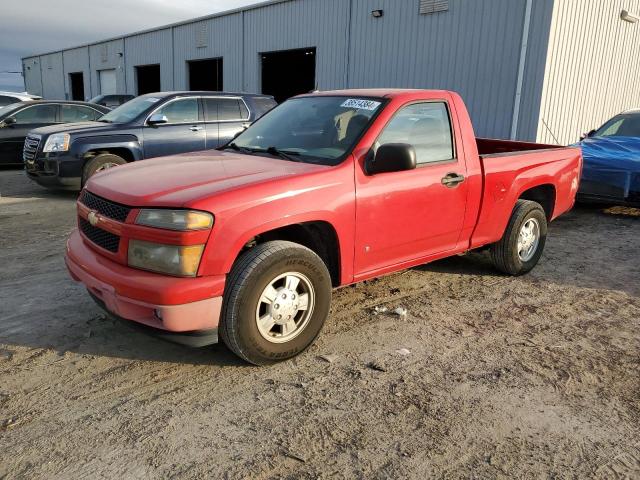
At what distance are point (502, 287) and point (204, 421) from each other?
319 centimetres

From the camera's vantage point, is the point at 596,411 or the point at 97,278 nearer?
the point at 596,411

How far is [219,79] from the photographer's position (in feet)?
77.1

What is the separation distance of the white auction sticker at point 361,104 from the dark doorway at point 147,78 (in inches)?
994

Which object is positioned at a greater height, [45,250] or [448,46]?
[448,46]

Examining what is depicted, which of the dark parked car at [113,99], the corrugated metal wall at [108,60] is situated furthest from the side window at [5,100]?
the corrugated metal wall at [108,60]

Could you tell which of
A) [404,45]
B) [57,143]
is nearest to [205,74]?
[404,45]

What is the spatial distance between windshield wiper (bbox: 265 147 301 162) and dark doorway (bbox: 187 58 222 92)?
62.3 feet

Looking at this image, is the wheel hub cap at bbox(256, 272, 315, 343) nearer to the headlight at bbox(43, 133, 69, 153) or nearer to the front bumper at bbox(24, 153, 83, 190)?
the front bumper at bbox(24, 153, 83, 190)

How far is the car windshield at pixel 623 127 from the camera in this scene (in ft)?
29.1

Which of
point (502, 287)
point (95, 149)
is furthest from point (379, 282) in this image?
point (95, 149)

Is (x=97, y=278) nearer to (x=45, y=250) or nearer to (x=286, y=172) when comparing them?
(x=286, y=172)

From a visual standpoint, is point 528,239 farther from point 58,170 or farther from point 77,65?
point 77,65

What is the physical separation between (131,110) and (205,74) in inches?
661

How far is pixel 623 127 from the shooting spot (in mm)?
9070
